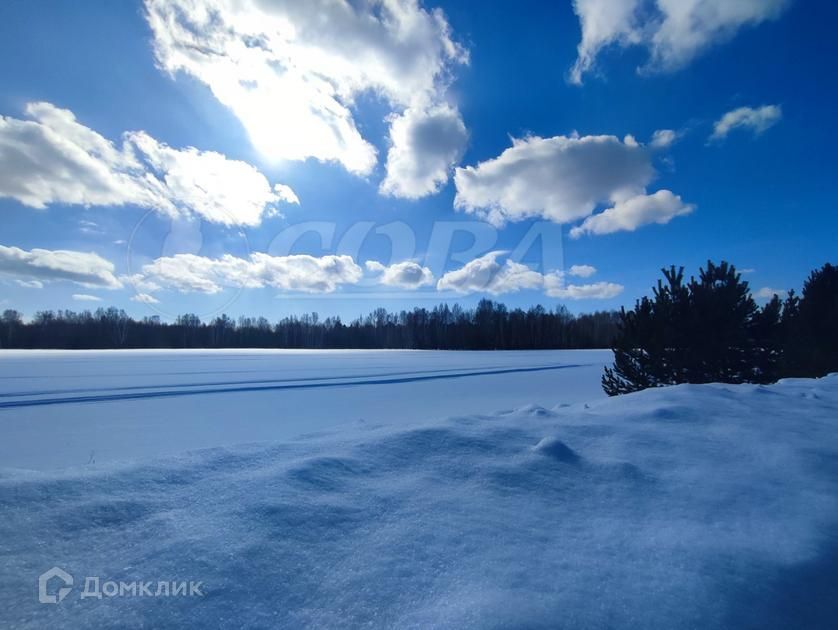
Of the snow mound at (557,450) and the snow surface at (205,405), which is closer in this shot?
the snow mound at (557,450)

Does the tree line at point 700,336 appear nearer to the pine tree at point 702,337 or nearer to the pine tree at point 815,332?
the pine tree at point 702,337

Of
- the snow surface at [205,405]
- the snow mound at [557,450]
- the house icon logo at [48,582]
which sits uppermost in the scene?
the snow mound at [557,450]

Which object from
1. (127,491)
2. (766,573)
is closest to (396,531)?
(127,491)

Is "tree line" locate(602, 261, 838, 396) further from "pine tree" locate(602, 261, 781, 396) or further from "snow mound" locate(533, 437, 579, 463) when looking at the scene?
"snow mound" locate(533, 437, 579, 463)

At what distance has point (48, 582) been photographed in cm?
126

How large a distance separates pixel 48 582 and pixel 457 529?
1.44 metres

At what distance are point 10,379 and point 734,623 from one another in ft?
75.3

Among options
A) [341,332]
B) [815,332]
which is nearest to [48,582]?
[815,332]

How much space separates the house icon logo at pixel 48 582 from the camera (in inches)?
47.6

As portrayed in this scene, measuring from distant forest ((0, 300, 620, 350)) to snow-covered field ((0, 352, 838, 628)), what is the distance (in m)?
57.2

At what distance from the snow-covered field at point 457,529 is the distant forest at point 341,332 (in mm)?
57249

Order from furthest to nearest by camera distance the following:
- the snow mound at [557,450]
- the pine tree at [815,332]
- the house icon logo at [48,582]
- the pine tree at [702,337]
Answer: the pine tree at [815,332] → the pine tree at [702,337] → the snow mound at [557,450] → the house icon logo at [48,582]

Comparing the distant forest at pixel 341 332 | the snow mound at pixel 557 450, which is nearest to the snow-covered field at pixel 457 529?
the snow mound at pixel 557 450

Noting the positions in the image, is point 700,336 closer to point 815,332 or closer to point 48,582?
point 815,332
